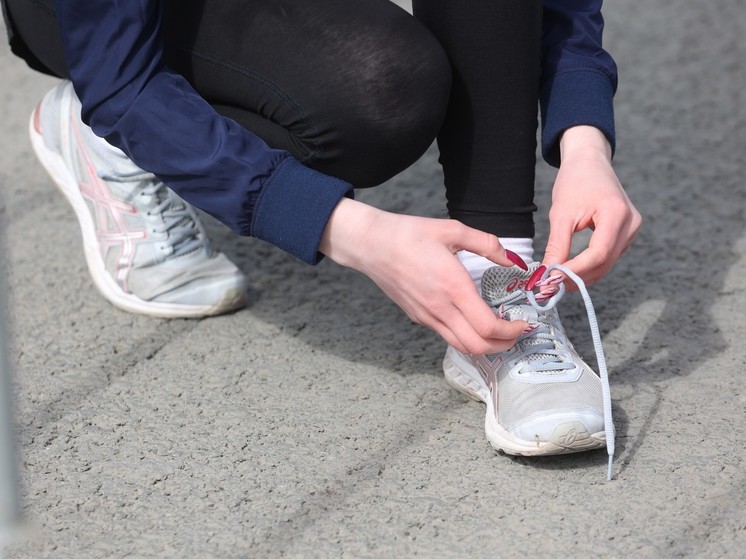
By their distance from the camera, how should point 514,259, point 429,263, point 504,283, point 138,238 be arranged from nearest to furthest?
Answer: 1. point 429,263
2. point 514,259
3. point 504,283
4. point 138,238

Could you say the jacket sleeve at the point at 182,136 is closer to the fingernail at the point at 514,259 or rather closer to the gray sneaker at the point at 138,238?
the fingernail at the point at 514,259

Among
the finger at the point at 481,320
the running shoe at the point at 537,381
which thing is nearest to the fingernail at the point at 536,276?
the running shoe at the point at 537,381

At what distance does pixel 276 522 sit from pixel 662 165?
121 cm

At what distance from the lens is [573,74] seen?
1274 millimetres

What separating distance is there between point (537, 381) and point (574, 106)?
1.14ft

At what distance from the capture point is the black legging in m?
1.18

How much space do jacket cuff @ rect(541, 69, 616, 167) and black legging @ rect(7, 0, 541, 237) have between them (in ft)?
0.09

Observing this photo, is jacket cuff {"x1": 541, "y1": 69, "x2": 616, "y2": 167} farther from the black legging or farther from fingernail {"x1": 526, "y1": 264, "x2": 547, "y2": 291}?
fingernail {"x1": 526, "y1": 264, "x2": 547, "y2": 291}

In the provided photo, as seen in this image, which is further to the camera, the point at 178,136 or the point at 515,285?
the point at 515,285

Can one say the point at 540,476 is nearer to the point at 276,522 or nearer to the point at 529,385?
the point at 529,385

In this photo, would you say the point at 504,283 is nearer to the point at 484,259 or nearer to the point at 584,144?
the point at 484,259

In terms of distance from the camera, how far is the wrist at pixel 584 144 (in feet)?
3.87

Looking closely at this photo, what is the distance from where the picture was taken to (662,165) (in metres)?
1.94

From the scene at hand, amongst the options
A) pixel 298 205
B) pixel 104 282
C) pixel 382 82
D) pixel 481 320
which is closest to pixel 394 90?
→ pixel 382 82
